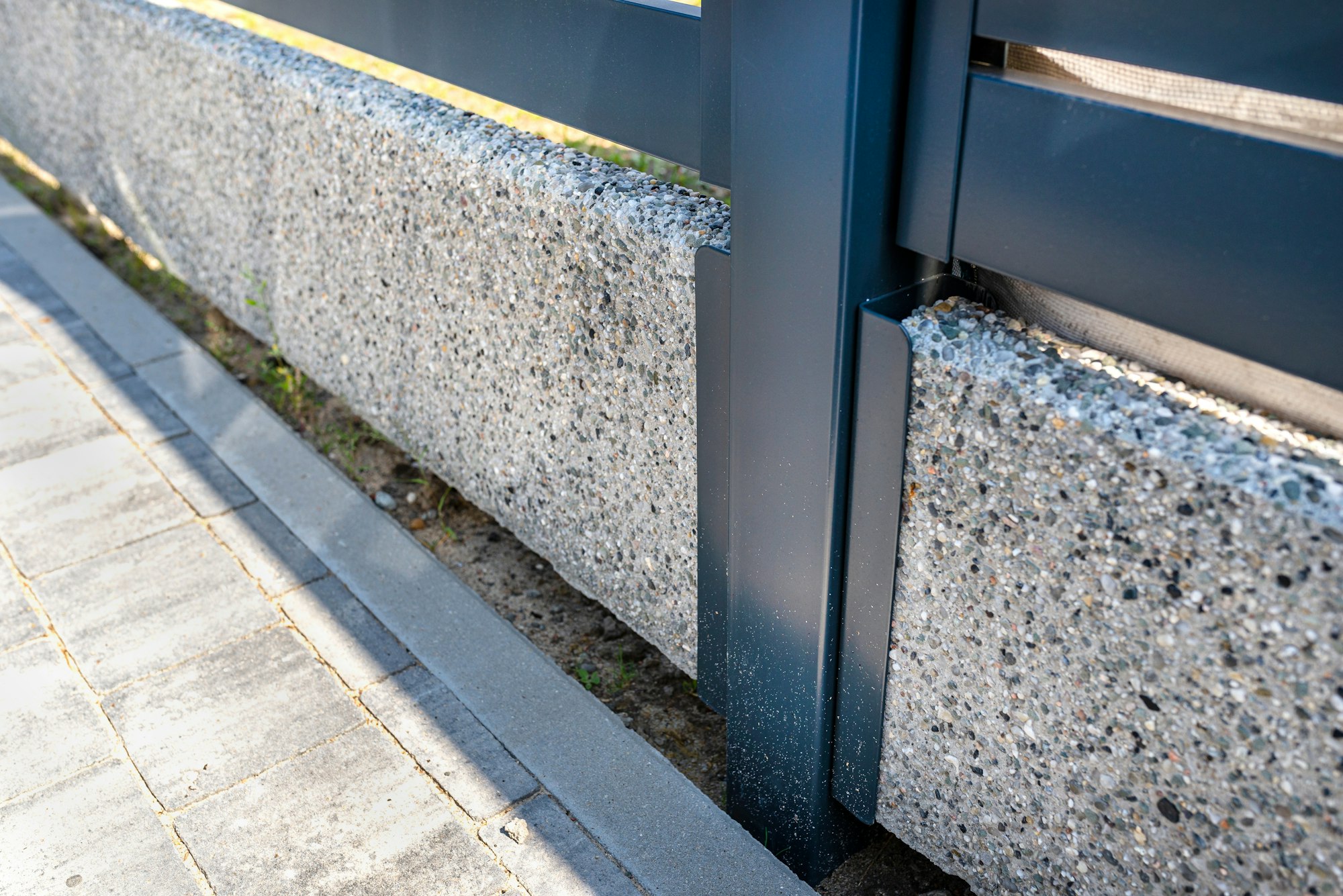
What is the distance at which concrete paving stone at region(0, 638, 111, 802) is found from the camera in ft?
8.24

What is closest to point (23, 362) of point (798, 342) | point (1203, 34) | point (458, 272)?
point (458, 272)

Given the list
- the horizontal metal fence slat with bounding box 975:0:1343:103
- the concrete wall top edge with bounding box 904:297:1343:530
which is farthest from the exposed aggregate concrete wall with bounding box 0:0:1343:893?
the horizontal metal fence slat with bounding box 975:0:1343:103

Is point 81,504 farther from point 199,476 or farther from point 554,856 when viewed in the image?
point 554,856

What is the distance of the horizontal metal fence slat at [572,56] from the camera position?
2115 millimetres

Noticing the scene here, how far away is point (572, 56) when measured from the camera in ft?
7.76

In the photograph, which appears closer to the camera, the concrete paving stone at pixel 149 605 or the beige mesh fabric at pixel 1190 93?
the beige mesh fabric at pixel 1190 93

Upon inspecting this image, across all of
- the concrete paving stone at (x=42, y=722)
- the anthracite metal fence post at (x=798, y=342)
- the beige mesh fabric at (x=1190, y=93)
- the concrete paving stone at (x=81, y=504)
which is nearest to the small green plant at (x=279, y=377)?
the concrete paving stone at (x=81, y=504)

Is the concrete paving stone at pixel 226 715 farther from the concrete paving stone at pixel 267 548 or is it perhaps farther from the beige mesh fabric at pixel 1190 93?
the beige mesh fabric at pixel 1190 93

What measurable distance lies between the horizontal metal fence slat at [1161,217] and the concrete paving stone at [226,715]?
193 cm

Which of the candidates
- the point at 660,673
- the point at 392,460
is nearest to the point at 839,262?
the point at 660,673

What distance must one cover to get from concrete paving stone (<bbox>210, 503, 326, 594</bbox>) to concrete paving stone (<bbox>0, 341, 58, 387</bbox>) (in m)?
1.40

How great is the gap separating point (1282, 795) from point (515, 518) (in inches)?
82.1

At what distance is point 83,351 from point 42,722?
2.14 m

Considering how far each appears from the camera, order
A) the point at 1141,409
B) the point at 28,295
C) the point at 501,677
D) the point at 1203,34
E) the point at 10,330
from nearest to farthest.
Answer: the point at 1203,34, the point at 1141,409, the point at 501,677, the point at 10,330, the point at 28,295
